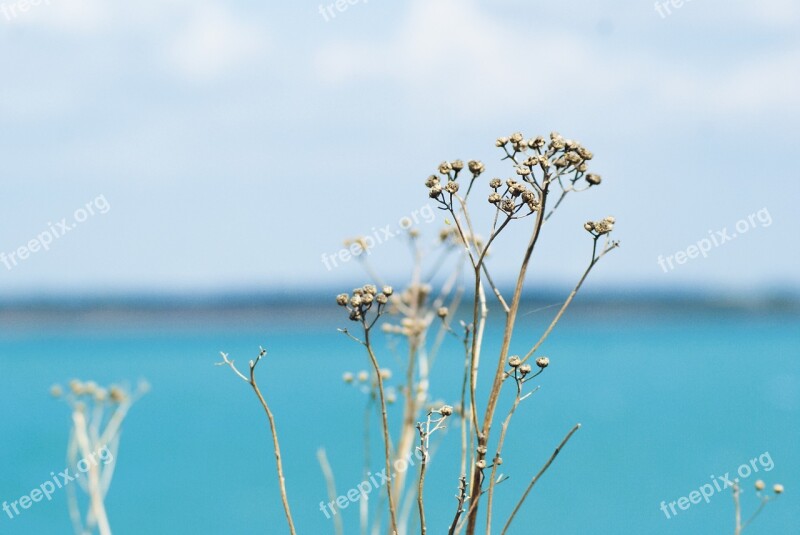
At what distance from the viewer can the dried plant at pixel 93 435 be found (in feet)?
6.73

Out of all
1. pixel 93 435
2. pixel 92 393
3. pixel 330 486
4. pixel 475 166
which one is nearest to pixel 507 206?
pixel 475 166

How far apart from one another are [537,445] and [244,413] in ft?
41.3

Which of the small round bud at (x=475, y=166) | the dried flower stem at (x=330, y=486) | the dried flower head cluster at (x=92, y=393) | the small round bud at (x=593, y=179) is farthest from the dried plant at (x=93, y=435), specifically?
the small round bud at (x=593, y=179)

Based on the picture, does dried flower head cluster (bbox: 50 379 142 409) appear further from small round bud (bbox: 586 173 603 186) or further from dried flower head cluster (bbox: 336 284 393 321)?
small round bud (bbox: 586 173 603 186)

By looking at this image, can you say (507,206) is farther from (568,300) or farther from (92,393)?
(92,393)

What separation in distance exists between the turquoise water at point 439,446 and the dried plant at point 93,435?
36cm

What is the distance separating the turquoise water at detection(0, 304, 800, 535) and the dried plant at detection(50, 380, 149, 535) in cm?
36

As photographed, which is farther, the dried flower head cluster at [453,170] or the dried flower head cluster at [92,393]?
the dried flower head cluster at [92,393]

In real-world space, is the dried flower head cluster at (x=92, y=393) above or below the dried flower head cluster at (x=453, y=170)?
above

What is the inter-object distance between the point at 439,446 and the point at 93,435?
1.29 m

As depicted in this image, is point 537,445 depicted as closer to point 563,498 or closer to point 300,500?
point 563,498

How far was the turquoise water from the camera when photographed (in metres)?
15.1

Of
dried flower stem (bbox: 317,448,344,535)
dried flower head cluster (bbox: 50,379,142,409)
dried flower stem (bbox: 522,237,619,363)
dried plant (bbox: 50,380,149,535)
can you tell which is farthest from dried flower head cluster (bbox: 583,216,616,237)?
dried flower head cluster (bbox: 50,379,142,409)

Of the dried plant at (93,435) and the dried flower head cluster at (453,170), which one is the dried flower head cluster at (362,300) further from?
the dried plant at (93,435)
